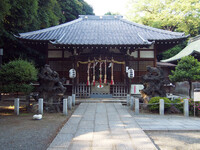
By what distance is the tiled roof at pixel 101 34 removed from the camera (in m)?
10.8

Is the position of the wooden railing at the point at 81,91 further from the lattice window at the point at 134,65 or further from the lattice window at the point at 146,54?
the lattice window at the point at 146,54

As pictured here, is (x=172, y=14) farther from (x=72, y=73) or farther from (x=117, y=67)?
(x=72, y=73)

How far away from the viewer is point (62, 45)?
10.1 meters

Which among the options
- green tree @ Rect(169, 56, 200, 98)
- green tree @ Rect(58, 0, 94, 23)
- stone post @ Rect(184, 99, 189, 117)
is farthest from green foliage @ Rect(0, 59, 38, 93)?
green tree @ Rect(58, 0, 94, 23)

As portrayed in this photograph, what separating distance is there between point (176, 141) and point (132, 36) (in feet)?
31.2

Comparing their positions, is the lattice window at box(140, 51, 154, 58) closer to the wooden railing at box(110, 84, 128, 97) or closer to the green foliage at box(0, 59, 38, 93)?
the wooden railing at box(110, 84, 128, 97)

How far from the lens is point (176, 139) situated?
4.02 meters

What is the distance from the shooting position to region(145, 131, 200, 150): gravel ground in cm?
354

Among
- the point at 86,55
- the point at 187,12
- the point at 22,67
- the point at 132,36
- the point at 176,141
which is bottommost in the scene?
the point at 176,141

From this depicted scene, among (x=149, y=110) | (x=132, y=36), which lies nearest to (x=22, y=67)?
(x=149, y=110)

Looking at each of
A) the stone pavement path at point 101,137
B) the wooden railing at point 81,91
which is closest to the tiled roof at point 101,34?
the wooden railing at point 81,91

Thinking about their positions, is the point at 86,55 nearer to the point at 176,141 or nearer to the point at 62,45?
the point at 62,45

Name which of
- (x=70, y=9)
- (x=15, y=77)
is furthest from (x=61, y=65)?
(x=70, y=9)

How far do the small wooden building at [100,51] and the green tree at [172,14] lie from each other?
600 inches
